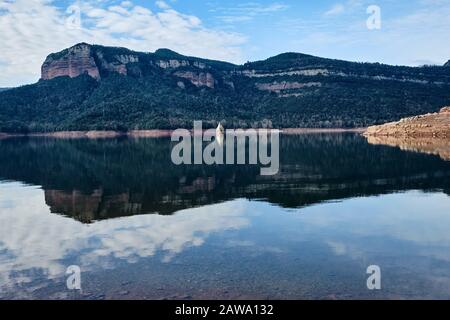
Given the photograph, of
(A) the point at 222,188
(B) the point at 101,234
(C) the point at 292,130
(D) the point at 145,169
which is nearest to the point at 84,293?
(B) the point at 101,234

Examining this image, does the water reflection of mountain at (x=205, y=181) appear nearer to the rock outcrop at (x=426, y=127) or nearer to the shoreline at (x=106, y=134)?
the rock outcrop at (x=426, y=127)

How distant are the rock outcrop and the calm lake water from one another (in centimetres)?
5238

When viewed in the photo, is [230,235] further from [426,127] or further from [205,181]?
[426,127]

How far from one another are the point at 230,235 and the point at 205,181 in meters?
17.0

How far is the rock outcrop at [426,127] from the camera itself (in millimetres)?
85438

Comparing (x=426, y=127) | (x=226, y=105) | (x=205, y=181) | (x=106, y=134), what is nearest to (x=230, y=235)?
(x=205, y=181)

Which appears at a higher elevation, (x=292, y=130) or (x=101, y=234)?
(x=292, y=130)

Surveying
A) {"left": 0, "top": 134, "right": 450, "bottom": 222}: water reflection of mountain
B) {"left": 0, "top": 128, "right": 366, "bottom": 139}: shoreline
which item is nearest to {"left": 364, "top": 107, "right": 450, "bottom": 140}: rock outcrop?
{"left": 0, "top": 134, "right": 450, "bottom": 222}: water reflection of mountain

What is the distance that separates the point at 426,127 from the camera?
88.8m

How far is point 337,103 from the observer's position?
6560 inches
